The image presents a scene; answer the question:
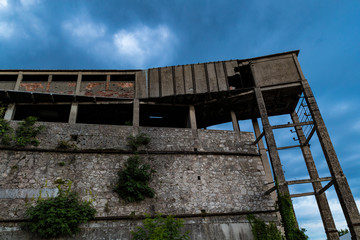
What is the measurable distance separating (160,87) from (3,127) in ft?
25.1

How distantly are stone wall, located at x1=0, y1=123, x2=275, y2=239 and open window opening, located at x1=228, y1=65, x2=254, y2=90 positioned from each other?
382cm

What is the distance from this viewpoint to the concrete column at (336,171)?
9664 mm

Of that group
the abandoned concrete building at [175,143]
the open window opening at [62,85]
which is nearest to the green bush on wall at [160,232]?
the abandoned concrete building at [175,143]

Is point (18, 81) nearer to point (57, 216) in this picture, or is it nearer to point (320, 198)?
point (57, 216)

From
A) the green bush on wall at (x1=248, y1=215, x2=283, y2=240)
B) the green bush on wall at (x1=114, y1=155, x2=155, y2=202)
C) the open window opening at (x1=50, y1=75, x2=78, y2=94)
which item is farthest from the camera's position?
the open window opening at (x1=50, y1=75, x2=78, y2=94)

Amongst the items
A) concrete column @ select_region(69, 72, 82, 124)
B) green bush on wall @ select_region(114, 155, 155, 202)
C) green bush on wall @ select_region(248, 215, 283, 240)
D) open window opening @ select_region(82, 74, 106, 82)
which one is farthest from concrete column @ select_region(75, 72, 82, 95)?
green bush on wall @ select_region(248, 215, 283, 240)

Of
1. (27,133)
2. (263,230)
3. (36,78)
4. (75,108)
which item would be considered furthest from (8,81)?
(263,230)

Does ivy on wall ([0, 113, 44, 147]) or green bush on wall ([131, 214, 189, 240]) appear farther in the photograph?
ivy on wall ([0, 113, 44, 147])

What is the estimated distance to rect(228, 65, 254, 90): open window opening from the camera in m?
14.4

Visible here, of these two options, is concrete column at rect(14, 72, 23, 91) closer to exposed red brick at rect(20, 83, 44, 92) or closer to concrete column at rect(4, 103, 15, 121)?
exposed red brick at rect(20, 83, 44, 92)

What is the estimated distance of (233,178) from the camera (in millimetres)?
11609

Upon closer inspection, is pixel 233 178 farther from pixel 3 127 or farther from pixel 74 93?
pixel 3 127

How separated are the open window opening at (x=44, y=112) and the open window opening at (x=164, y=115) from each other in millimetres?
4256

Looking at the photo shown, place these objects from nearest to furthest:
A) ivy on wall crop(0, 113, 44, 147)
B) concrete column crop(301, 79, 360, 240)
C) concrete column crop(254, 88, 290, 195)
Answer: concrete column crop(301, 79, 360, 240) → concrete column crop(254, 88, 290, 195) → ivy on wall crop(0, 113, 44, 147)
